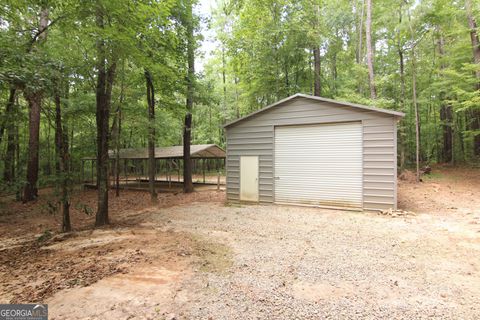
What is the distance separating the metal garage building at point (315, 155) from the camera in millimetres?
6621

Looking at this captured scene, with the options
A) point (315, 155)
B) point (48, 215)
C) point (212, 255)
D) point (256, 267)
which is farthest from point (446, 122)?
point (48, 215)

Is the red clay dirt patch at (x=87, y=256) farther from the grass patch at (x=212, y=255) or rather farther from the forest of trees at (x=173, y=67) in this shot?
the forest of trees at (x=173, y=67)

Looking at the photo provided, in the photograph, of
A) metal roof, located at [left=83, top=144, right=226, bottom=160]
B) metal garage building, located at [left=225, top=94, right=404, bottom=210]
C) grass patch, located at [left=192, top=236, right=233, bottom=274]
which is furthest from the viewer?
metal roof, located at [left=83, top=144, right=226, bottom=160]

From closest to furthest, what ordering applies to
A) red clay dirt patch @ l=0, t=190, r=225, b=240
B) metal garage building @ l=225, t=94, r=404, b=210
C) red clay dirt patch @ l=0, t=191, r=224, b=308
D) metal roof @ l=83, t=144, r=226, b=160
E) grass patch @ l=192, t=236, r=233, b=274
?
1. red clay dirt patch @ l=0, t=191, r=224, b=308
2. grass patch @ l=192, t=236, r=233, b=274
3. red clay dirt patch @ l=0, t=190, r=225, b=240
4. metal garage building @ l=225, t=94, r=404, b=210
5. metal roof @ l=83, t=144, r=226, b=160

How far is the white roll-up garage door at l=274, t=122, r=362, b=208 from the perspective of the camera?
6992 millimetres

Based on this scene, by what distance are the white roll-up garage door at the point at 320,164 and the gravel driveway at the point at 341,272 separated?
5.08 feet

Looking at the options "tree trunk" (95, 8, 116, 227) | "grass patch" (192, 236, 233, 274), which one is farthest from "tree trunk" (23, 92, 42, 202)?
"grass patch" (192, 236, 233, 274)

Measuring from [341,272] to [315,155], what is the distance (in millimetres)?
4866

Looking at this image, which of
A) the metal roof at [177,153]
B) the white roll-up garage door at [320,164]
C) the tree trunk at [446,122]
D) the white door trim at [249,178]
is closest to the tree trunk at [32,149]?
the metal roof at [177,153]

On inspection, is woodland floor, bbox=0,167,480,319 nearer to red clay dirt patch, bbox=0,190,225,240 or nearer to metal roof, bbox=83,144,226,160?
red clay dirt patch, bbox=0,190,225,240

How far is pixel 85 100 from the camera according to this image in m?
9.65

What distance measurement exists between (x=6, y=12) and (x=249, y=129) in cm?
676

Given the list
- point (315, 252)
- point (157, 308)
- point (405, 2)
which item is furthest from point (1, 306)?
point (405, 2)

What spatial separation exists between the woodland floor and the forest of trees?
7.49ft
